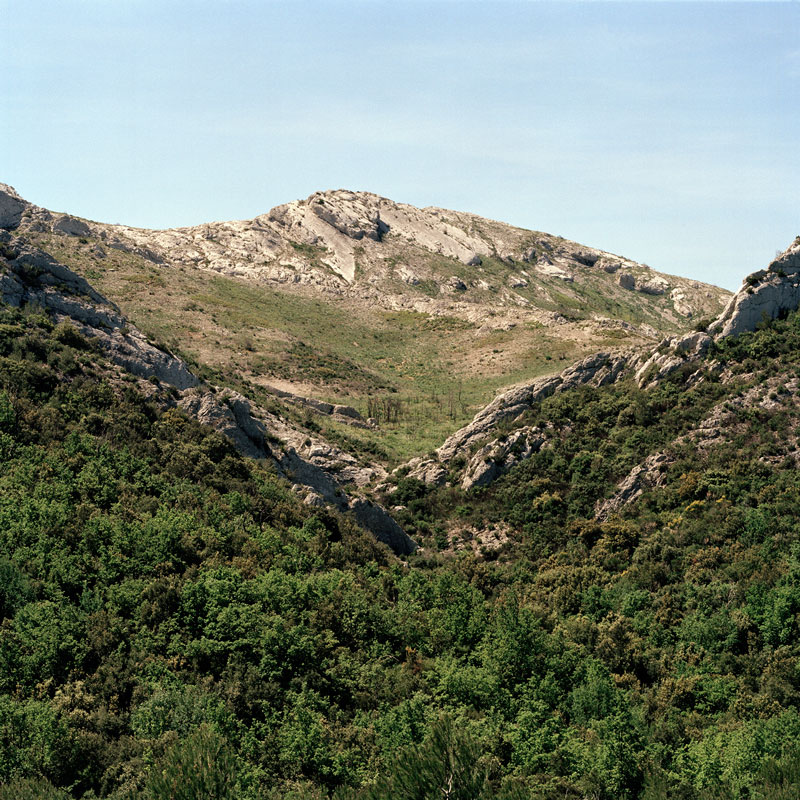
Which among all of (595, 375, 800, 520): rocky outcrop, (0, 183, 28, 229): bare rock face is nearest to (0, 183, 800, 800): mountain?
(595, 375, 800, 520): rocky outcrop

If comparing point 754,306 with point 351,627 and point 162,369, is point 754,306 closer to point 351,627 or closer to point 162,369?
point 351,627

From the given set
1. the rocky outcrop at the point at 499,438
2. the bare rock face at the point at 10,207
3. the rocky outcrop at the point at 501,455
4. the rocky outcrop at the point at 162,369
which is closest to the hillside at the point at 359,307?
the bare rock face at the point at 10,207

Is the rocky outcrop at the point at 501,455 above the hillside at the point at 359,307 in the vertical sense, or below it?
below

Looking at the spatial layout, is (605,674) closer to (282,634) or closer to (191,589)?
(282,634)

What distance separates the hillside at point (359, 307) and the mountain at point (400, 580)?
14.3 metres

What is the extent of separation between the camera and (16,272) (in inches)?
2133

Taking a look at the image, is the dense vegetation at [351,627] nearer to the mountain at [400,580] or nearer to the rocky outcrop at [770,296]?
the mountain at [400,580]

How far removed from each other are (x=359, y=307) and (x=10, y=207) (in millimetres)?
80062

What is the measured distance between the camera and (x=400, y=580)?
41.6 metres

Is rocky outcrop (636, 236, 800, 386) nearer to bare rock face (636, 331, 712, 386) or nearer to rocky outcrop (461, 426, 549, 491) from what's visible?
bare rock face (636, 331, 712, 386)

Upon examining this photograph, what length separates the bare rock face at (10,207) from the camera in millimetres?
144812

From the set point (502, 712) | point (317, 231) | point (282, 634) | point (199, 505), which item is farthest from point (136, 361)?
point (317, 231)

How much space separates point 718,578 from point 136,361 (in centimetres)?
4416

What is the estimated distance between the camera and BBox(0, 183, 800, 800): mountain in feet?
78.1
